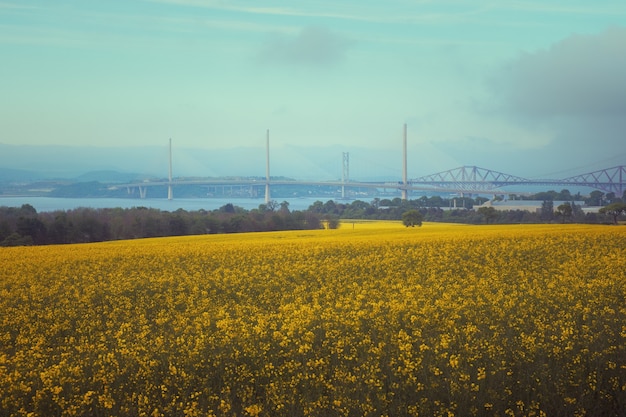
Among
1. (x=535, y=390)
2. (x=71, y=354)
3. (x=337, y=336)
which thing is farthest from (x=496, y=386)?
(x=71, y=354)

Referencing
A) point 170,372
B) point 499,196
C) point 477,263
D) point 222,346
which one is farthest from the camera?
point 499,196

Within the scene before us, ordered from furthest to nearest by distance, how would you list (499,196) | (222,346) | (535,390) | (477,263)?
(499,196)
(477,263)
(222,346)
(535,390)

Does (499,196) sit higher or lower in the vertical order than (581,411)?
higher

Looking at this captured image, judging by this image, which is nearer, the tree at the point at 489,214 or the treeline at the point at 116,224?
the treeline at the point at 116,224

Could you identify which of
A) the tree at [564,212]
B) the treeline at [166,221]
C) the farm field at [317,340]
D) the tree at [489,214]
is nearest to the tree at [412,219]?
the tree at [489,214]

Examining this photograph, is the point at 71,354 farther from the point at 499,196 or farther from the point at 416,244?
the point at 499,196

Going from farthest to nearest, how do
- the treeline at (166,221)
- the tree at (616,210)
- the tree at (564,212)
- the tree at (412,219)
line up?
the tree at (412,219) < the tree at (564,212) < the tree at (616,210) < the treeline at (166,221)

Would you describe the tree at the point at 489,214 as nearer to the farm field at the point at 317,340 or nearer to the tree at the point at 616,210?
the tree at the point at 616,210

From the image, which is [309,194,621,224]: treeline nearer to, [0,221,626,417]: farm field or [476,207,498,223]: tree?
[476,207,498,223]: tree
